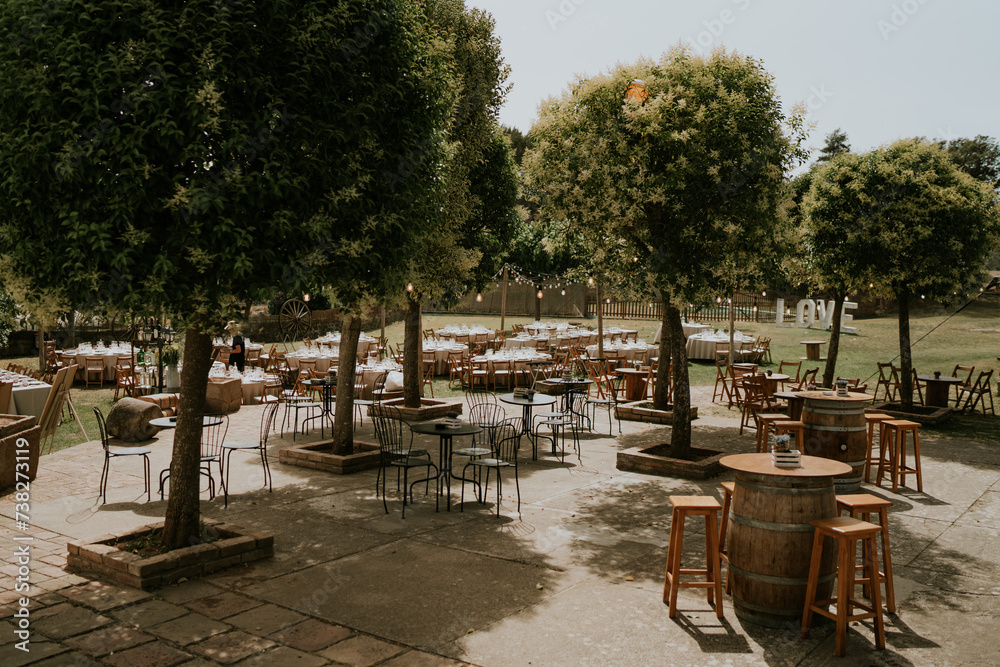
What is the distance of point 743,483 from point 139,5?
4995 mm

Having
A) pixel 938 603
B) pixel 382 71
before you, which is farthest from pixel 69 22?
pixel 938 603

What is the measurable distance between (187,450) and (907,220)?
11.6m

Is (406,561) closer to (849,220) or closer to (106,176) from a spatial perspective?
(106,176)

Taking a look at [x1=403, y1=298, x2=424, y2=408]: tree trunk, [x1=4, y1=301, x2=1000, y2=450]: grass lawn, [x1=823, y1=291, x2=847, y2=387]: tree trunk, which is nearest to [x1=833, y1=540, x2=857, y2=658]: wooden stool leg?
[x1=4, y1=301, x2=1000, y2=450]: grass lawn

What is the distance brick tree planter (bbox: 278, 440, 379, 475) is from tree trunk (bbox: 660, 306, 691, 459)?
3.96 metres

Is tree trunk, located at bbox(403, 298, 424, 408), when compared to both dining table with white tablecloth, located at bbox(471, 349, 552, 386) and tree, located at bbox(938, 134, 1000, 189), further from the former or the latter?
tree, located at bbox(938, 134, 1000, 189)

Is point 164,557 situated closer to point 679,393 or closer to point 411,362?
point 679,393

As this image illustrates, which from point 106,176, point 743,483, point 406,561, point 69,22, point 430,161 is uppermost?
point 69,22

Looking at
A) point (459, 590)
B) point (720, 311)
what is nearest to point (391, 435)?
point (459, 590)

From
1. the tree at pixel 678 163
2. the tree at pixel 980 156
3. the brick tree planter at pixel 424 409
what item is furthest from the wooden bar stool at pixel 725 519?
the tree at pixel 980 156

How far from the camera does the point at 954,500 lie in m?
8.09

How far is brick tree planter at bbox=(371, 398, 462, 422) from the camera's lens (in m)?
12.7

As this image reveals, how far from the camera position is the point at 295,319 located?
27.8 meters

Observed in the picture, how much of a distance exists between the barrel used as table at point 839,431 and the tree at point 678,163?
1.91 metres
